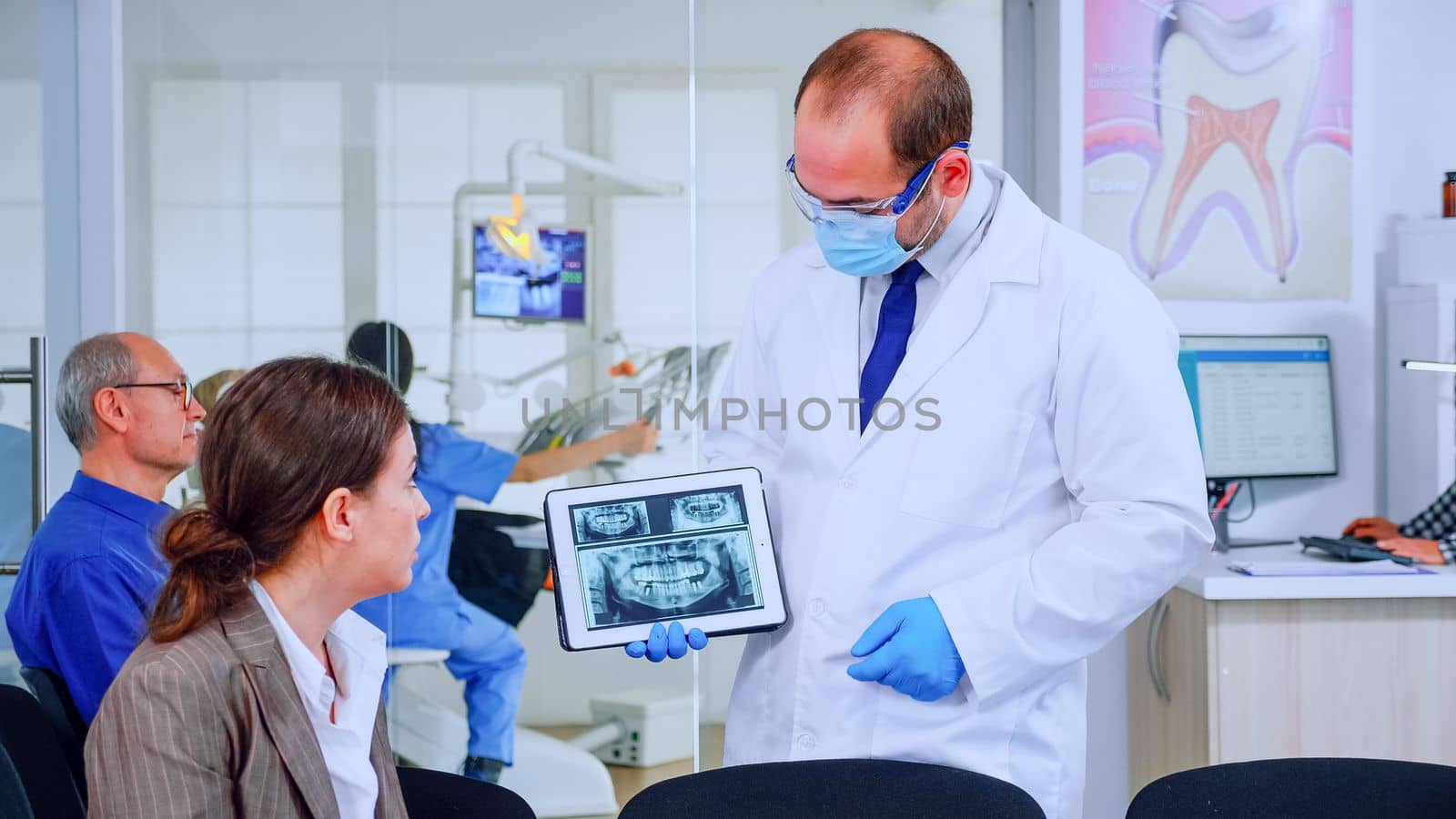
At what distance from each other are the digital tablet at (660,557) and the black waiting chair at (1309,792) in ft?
1.67

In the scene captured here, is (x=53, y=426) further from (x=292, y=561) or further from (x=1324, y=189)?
(x=1324, y=189)

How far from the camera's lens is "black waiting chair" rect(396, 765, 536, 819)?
4.12 feet

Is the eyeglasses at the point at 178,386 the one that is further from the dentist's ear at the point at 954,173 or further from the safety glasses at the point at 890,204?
the dentist's ear at the point at 954,173

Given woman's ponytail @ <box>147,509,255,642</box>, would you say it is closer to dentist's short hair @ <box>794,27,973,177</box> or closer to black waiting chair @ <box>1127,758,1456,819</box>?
dentist's short hair @ <box>794,27,973,177</box>

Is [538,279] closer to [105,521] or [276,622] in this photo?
[105,521]

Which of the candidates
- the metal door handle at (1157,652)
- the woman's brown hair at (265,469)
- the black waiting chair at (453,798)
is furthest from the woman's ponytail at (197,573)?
the metal door handle at (1157,652)

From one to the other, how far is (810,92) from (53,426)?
2.35m

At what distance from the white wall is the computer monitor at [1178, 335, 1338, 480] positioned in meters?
0.08

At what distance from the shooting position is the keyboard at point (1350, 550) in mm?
2463

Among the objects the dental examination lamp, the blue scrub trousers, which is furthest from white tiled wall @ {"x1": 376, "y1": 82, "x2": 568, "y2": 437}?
the blue scrub trousers

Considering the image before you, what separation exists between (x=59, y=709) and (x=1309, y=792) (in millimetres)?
1469

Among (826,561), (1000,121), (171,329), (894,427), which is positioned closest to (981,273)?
(894,427)

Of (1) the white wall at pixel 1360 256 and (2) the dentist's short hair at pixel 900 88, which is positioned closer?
(2) the dentist's short hair at pixel 900 88

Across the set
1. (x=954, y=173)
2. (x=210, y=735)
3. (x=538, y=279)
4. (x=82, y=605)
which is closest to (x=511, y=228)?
(x=538, y=279)
